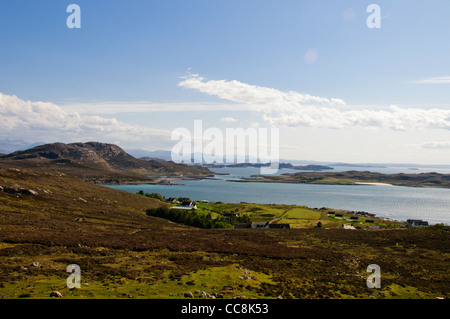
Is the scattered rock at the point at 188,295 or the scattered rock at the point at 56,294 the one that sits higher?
the scattered rock at the point at 56,294

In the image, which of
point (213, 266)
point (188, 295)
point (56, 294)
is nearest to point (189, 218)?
point (213, 266)

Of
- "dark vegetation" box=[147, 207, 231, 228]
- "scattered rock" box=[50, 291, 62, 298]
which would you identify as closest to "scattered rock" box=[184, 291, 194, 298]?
"scattered rock" box=[50, 291, 62, 298]

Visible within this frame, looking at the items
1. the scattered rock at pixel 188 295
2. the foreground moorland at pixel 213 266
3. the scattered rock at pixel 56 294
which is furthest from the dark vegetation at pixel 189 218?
the scattered rock at pixel 56 294

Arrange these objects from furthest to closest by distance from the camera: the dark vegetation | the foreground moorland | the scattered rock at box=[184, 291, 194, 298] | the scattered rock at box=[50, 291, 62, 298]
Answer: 1. the dark vegetation
2. the foreground moorland
3. the scattered rock at box=[184, 291, 194, 298]
4. the scattered rock at box=[50, 291, 62, 298]

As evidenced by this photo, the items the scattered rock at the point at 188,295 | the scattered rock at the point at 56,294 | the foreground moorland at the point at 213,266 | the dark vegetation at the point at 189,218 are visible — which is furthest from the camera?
the dark vegetation at the point at 189,218

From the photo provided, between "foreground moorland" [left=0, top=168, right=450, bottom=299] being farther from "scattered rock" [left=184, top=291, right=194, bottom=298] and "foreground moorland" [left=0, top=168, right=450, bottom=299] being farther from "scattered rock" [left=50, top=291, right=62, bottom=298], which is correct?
"scattered rock" [left=184, top=291, right=194, bottom=298]

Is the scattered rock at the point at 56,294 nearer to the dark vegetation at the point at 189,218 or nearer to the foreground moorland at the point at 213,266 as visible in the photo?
the foreground moorland at the point at 213,266

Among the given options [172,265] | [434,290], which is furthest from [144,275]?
[434,290]

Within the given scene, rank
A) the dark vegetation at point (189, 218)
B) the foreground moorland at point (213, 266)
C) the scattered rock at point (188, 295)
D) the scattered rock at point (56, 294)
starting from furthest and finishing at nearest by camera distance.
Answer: the dark vegetation at point (189, 218)
the foreground moorland at point (213, 266)
the scattered rock at point (188, 295)
the scattered rock at point (56, 294)

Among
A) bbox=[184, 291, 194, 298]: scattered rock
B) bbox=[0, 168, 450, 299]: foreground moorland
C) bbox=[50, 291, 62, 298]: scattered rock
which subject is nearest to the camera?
bbox=[50, 291, 62, 298]: scattered rock

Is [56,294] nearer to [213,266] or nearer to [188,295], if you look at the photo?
[188,295]

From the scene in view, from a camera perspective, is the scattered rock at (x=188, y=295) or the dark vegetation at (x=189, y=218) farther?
the dark vegetation at (x=189, y=218)
